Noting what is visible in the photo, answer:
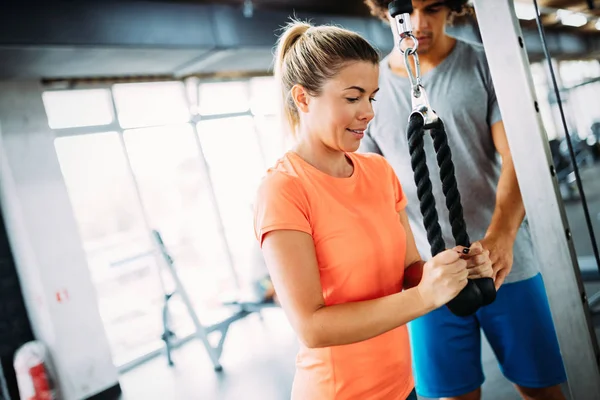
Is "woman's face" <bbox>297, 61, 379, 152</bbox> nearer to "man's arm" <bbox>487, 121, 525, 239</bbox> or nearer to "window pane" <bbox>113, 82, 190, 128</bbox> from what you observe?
"man's arm" <bbox>487, 121, 525, 239</bbox>

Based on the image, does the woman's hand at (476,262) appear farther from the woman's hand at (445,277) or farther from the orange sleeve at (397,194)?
the orange sleeve at (397,194)

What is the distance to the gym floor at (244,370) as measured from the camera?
3.44m

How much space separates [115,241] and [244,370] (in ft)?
8.19

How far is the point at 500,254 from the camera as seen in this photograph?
1.07m

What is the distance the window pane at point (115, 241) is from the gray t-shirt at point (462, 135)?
4.49m

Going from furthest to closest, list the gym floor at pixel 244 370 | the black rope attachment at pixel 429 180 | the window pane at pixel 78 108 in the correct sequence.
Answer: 1. the window pane at pixel 78 108
2. the gym floor at pixel 244 370
3. the black rope attachment at pixel 429 180

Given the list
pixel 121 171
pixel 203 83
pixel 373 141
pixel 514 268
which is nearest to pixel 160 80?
pixel 203 83

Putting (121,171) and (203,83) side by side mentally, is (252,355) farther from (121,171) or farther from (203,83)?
(203,83)

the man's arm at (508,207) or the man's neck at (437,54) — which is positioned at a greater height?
the man's neck at (437,54)

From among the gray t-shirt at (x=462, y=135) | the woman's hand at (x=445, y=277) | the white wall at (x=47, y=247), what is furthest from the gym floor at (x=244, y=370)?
the woman's hand at (x=445, y=277)

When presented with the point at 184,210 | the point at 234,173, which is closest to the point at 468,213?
the point at 184,210

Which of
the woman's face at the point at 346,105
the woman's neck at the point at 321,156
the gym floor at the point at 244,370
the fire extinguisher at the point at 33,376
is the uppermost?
the woman's face at the point at 346,105

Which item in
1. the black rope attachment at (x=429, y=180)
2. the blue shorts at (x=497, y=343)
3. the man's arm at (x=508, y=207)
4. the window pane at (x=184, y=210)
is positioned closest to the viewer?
the black rope attachment at (x=429, y=180)

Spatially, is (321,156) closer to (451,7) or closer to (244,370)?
(451,7)
